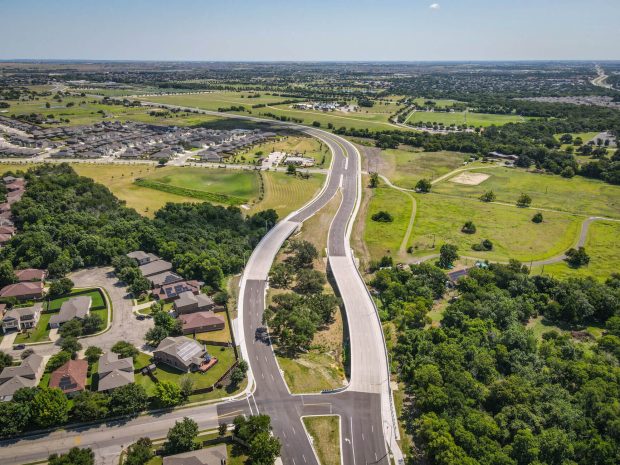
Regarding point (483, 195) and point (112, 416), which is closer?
point (112, 416)

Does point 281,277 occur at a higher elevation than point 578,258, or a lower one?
higher

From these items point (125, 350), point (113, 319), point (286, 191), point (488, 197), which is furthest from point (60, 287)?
point (488, 197)

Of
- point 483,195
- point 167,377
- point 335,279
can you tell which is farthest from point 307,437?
point 483,195

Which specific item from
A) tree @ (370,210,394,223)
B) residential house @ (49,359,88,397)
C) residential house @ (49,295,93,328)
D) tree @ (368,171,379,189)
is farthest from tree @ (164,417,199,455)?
tree @ (368,171,379,189)

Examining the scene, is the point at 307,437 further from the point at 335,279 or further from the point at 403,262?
the point at 403,262

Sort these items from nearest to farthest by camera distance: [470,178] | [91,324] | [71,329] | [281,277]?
[71,329], [91,324], [281,277], [470,178]

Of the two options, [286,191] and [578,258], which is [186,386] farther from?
[286,191]
